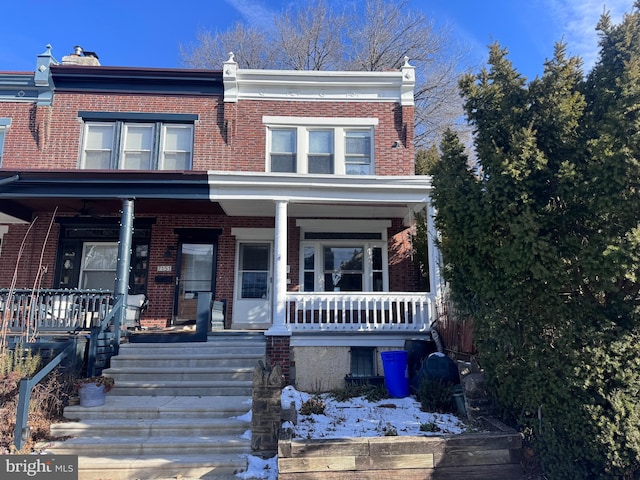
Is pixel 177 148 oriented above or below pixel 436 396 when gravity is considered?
above

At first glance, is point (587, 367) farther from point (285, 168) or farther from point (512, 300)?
point (285, 168)

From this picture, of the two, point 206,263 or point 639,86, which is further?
point 206,263

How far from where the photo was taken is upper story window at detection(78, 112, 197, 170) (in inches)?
416

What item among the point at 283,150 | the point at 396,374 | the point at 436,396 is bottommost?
the point at 436,396

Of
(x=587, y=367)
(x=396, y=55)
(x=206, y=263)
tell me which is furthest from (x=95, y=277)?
(x=396, y=55)

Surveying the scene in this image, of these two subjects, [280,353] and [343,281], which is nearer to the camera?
[280,353]

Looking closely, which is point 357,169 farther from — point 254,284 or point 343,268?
point 254,284

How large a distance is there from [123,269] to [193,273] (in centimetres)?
255

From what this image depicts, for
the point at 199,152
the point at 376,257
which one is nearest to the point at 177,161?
the point at 199,152

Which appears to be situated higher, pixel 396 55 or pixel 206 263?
pixel 396 55

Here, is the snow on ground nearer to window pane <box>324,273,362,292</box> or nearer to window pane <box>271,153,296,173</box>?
window pane <box>324,273,362,292</box>

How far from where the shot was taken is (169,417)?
572 cm

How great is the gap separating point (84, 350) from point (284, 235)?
395 centimetres

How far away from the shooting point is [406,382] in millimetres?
7133
